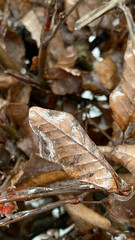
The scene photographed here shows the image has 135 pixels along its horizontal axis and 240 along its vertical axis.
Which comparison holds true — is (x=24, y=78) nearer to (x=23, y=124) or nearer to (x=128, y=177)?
(x=23, y=124)

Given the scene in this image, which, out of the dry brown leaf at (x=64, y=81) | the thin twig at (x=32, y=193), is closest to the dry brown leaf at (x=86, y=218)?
the thin twig at (x=32, y=193)

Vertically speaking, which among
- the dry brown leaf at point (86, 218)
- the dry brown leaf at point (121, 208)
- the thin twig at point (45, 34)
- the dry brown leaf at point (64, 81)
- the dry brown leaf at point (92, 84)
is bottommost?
the dry brown leaf at point (86, 218)

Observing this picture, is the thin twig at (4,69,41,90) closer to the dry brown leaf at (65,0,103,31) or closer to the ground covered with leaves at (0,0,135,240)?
the ground covered with leaves at (0,0,135,240)

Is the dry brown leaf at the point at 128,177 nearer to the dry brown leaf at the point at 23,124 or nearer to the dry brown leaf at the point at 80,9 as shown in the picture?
the dry brown leaf at the point at 23,124

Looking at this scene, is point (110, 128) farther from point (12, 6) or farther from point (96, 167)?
point (12, 6)

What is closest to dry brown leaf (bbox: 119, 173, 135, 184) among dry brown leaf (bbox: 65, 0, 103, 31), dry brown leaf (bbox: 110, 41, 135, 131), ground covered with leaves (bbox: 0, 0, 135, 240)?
ground covered with leaves (bbox: 0, 0, 135, 240)

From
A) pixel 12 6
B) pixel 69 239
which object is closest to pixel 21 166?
pixel 69 239

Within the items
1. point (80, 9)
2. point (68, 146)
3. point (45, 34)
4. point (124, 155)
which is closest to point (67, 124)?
point (68, 146)

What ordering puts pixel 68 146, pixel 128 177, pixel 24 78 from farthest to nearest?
pixel 24 78, pixel 128 177, pixel 68 146
